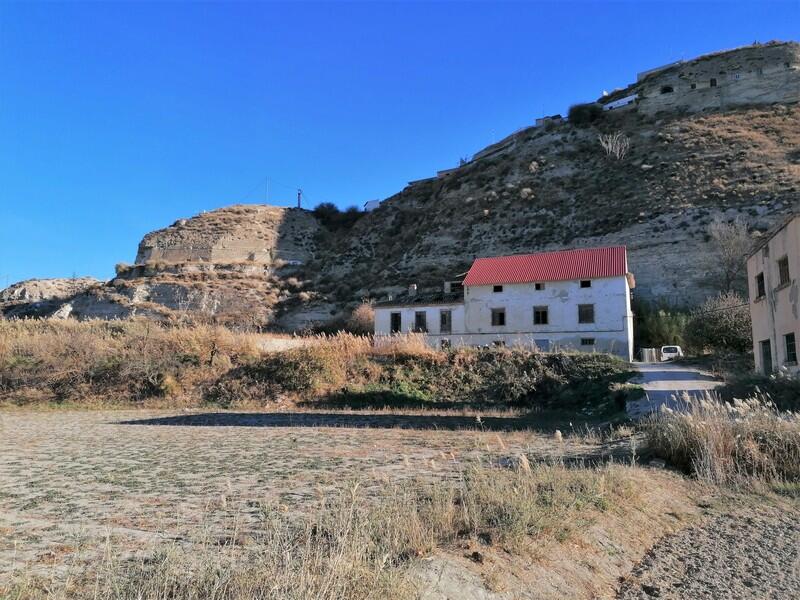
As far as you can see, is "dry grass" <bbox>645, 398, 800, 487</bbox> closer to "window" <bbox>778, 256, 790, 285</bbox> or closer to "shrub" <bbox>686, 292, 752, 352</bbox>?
"window" <bbox>778, 256, 790, 285</bbox>

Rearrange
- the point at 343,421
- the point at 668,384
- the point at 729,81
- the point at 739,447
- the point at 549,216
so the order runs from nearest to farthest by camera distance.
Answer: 1. the point at 739,447
2. the point at 343,421
3. the point at 668,384
4. the point at 549,216
5. the point at 729,81

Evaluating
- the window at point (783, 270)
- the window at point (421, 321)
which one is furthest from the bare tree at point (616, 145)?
the window at point (783, 270)

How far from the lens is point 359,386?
2362 cm

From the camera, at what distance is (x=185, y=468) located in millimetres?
8961

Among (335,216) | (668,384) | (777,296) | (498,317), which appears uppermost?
(335,216)

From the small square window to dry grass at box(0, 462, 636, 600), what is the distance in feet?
91.2

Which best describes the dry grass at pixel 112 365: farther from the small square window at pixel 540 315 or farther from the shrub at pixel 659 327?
the shrub at pixel 659 327

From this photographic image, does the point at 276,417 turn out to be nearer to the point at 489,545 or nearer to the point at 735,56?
the point at 489,545

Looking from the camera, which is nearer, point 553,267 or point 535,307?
point 535,307

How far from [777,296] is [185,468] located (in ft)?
57.6

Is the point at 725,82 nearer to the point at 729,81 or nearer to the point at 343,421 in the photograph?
the point at 729,81

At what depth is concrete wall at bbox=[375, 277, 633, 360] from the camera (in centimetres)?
3180

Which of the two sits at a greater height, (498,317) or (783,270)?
(783,270)

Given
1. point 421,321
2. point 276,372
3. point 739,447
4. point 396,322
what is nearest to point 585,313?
point 421,321
